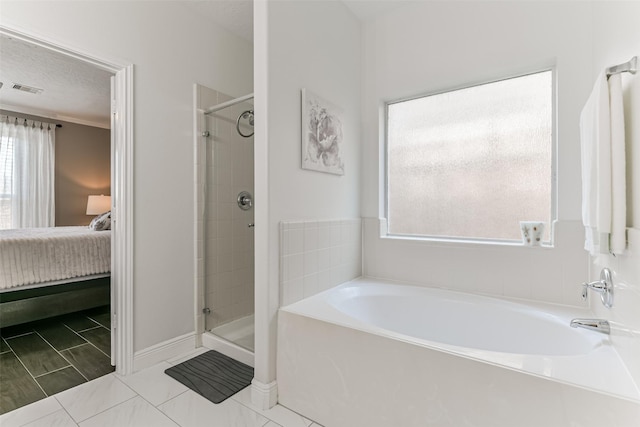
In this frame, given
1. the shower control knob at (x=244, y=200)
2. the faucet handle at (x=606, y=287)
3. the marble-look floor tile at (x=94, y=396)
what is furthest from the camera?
the shower control knob at (x=244, y=200)

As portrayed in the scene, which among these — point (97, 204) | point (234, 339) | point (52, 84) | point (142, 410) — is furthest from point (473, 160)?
point (97, 204)

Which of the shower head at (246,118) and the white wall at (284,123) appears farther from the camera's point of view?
the shower head at (246,118)

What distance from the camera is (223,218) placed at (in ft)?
8.47

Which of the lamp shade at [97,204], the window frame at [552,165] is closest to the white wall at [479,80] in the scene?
the window frame at [552,165]

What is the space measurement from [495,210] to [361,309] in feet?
3.77

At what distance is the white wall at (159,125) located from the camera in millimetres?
1886

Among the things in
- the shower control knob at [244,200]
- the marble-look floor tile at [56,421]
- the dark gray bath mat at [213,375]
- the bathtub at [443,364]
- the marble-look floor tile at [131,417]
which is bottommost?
the dark gray bath mat at [213,375]

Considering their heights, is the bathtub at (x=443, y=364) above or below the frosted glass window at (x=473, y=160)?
below

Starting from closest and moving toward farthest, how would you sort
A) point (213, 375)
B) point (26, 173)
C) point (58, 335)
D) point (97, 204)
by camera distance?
point (213, 375) → point (58, 335) → point (26, 173) → point (97, 204)

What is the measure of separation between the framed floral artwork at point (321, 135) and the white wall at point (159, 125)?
1.07 metres

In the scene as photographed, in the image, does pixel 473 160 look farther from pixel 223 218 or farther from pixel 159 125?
pixel 159 125

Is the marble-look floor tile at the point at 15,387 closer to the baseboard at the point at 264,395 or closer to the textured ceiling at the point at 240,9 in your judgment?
the baseboard at the point at 264,395

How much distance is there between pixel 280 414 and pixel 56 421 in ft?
3.75

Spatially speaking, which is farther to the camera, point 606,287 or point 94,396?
point 94,396
